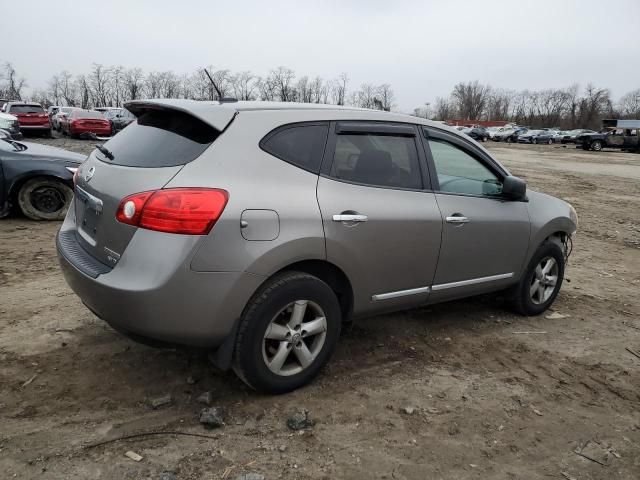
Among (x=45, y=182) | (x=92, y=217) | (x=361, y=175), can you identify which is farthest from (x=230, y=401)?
(x=45, y=182)

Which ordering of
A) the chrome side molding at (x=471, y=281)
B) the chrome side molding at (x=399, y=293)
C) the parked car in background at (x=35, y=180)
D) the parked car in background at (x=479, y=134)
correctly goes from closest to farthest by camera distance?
the chrome side molding at (x=399, y=293) → the chrome side molding at (x=471, y=281) → the parked car in background at (x=35, y=180) → the parked car in background at (x=479, y=134)

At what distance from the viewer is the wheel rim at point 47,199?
7559 millimetres

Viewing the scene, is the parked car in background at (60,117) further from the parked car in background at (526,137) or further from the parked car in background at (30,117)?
the parked car in background at (526,137)

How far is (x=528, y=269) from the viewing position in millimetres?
4590

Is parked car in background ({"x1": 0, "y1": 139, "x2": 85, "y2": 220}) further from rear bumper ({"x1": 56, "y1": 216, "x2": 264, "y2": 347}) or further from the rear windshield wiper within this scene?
rear bumper ({"x1": 56, "y1": 216, "x2": 264, "y2": 347})

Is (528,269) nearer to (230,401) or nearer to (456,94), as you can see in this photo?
(230,401)

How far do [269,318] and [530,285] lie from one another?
2770 mm

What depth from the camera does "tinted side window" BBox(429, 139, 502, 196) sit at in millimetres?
3859

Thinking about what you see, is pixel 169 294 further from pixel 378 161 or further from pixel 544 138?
pixel 544 138

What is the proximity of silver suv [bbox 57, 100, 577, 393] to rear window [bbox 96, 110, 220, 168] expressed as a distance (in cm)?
1

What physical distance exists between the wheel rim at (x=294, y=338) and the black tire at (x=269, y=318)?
0.11 ft

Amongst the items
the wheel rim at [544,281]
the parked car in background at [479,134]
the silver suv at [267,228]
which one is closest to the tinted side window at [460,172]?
the silver suv at [267,228]

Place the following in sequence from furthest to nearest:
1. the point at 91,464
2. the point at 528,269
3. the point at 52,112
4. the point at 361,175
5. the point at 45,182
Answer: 1. the point at 52,112
2. the point at 45,182
3. the point at 528,269
4. the point at 361,175
5. the point at 91,464

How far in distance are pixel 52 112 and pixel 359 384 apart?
3873 centimetres
